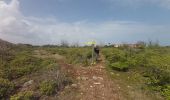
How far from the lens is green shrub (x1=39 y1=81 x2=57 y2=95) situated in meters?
13.7

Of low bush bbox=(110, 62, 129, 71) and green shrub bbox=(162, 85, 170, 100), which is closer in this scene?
green shrub bbox=(162, 85, 170, 100)

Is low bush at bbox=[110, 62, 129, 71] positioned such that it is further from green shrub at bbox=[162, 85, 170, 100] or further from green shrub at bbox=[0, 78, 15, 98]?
green shrub at bbox=[0, 78, 15, 98]

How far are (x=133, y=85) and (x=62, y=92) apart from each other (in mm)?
3856

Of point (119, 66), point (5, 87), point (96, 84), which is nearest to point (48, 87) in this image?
point (5, 87)

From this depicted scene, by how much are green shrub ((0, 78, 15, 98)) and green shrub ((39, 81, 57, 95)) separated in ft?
4.98

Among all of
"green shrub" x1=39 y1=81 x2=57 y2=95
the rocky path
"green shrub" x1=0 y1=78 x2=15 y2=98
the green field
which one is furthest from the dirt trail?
"green shrub" x1=0 y1=78 x2=15 y2=98

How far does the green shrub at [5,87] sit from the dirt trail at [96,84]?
3468 mm

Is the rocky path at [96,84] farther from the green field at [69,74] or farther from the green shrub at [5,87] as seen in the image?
the green shrub at [5,87]

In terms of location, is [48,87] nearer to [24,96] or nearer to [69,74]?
[24,96]

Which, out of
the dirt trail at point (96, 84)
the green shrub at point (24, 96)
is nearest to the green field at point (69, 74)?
the green shrub at point (24, 96)

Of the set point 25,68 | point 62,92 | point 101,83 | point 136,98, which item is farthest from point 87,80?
point 25,68

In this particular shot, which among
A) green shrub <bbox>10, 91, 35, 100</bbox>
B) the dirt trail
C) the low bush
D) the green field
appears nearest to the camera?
green shrub <bbox>10, 91, 35, 100</bbox>

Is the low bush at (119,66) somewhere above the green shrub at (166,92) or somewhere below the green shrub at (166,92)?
above

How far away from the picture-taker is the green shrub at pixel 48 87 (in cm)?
1370
